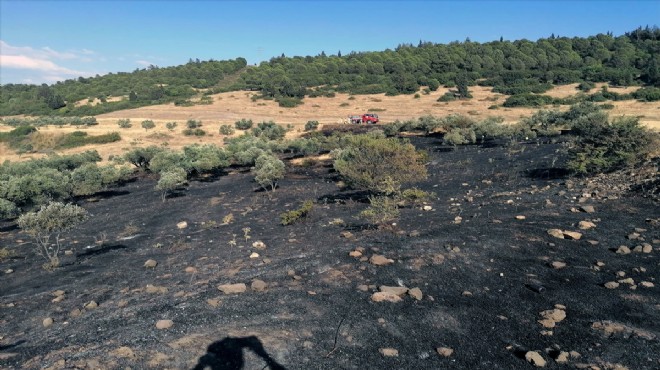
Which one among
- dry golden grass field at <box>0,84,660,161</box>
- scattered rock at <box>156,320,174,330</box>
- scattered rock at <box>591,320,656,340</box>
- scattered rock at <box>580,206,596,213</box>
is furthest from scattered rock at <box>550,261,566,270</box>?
dry golden grass field at <box>0,84,660,161</box>

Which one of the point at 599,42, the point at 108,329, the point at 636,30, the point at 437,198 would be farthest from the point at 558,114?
the point at 636,30

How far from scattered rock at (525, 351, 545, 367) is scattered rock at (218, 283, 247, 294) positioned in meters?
5.22

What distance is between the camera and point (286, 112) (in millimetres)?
58281

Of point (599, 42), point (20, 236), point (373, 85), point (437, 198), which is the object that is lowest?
point (20, 236)

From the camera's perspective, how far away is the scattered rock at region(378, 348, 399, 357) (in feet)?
20.2

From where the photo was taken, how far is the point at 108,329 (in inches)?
282

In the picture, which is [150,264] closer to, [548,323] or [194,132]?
[548,323]

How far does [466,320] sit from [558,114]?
1340 inches

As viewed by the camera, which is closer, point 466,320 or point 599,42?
point 466,320

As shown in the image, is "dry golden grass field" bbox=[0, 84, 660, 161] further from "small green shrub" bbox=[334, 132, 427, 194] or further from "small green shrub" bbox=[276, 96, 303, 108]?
"small green shrub" bbox=[334, 132, 427, 194]

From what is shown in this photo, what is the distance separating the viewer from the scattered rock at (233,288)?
27.7 ft

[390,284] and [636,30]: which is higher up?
[636,30]

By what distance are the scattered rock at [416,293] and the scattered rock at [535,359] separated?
7.37 feet

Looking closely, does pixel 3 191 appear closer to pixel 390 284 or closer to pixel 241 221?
pixel 241 221
